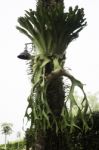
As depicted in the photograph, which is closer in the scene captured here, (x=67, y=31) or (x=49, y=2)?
(x=67, y=31)

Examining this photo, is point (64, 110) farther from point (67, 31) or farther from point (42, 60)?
point (67, 31)

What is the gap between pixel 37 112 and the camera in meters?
5.55

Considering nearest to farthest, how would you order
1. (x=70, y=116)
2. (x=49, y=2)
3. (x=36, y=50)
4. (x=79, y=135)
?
1. (x=70, y=116)
2. (x=36, y=50)
3. (x=49, y=2)
4. (x=79, y=135)

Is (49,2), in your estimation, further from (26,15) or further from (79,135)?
(79,135)

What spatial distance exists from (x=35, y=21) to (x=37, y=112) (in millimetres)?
1321

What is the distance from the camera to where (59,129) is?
592cm

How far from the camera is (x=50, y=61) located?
5633 millimetres

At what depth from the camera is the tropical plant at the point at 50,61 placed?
546cm

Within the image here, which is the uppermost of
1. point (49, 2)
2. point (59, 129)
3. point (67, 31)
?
point (49, 2)

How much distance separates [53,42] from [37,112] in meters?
1.04

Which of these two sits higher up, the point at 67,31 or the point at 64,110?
the point at 67,31

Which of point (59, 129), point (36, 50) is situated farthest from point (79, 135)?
point (36, 50)

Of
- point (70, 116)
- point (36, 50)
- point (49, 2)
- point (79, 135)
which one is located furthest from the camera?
point (79, 135)

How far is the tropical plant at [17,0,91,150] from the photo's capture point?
215 inches
